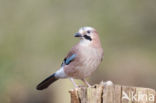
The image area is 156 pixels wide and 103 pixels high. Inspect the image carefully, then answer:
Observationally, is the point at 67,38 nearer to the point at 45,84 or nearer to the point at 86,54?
the point at 45,84

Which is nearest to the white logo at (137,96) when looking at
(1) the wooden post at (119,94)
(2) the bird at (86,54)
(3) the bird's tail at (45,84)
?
(1) the wooden post at (119,94)

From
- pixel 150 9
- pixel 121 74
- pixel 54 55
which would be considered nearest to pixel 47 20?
pixel 54 55

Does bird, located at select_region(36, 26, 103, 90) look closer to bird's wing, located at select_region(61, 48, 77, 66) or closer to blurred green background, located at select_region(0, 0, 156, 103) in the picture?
bird's wing, located at select_region(61, 48, 77, 66)

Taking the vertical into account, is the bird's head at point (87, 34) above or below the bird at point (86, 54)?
→ above

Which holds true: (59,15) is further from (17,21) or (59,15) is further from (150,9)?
(150,9)

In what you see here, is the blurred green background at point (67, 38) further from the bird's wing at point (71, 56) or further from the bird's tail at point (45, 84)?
the bird's wing at point (71, 56)
